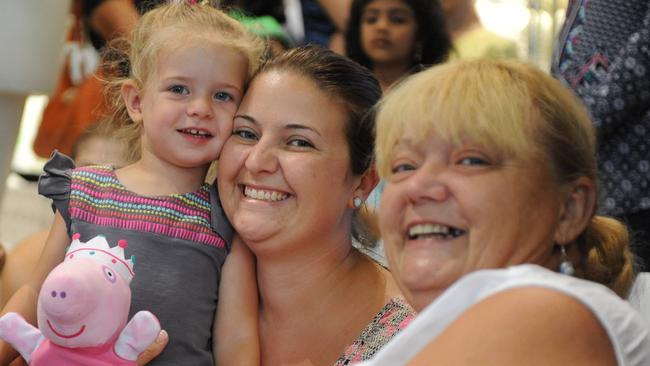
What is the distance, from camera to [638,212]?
293 centimetres

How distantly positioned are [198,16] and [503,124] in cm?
110

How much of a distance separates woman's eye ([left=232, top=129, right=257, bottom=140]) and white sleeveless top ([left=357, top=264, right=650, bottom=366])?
918 mm

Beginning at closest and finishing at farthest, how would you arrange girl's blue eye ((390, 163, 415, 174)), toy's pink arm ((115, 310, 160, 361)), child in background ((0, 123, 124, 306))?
girl's blue eye ((390, 163, 415, 174)) < toy's pink arm ((115, 310, 160, 361)) < child in background ((0, 123, 124, 306))

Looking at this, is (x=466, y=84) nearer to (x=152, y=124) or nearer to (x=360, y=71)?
(x=360, y=71)

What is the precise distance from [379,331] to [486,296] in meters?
0.78

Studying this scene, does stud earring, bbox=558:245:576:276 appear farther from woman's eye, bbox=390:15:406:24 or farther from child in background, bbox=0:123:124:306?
woman's eye, bbox=390:15:406:24

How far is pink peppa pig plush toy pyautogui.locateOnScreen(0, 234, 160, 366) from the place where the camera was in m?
2.25

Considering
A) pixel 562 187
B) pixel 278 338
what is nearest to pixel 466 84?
pixel 562 187

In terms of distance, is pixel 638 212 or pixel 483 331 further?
pixel 638 212

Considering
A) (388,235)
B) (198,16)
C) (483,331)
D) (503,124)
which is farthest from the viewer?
(198,16)

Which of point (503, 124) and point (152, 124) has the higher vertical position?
point (503, 124)

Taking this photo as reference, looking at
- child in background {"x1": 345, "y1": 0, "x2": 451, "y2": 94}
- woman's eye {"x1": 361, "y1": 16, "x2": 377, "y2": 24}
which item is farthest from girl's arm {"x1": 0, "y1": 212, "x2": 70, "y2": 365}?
woman's eye {"x1": 361, "y1": 16, "x2": 377, "y2": 24}

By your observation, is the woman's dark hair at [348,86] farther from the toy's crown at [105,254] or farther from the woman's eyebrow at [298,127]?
the toy's crown at [105,254]

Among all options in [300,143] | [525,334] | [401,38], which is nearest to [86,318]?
[300,143]
